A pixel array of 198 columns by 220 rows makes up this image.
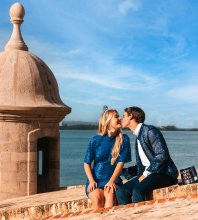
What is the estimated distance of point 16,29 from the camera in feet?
34.7

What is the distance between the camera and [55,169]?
1073 cm

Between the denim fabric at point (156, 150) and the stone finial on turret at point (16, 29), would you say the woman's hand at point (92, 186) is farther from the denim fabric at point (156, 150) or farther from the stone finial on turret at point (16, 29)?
the stone finial on turret at point (16, 29)

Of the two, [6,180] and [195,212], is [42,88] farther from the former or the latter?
[195,212]

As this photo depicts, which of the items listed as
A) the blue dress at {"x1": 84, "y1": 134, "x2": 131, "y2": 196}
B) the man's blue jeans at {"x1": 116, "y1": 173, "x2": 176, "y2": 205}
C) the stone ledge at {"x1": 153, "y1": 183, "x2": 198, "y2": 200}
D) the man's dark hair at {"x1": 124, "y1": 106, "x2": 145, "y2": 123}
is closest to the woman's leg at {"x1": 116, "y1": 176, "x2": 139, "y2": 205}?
the man's blue jeans at {"x1": 116, "y1": 173, "x2": 176, "y2": 205}

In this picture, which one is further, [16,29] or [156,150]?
[16,29]

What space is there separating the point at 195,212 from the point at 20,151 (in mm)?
5582

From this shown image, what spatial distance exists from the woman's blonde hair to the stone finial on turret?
493 cm

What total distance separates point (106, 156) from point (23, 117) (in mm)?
4130

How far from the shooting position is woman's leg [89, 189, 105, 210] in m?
5.68

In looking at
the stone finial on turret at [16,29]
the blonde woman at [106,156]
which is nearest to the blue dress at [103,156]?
the blonde woman at [106,156]

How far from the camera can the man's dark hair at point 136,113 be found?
604 cm

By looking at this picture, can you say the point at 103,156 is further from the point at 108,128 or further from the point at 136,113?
the point at 136,113

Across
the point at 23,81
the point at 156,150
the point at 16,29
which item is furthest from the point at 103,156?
the point at 16,29

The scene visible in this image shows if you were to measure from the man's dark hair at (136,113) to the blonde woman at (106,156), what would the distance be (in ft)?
0.87
